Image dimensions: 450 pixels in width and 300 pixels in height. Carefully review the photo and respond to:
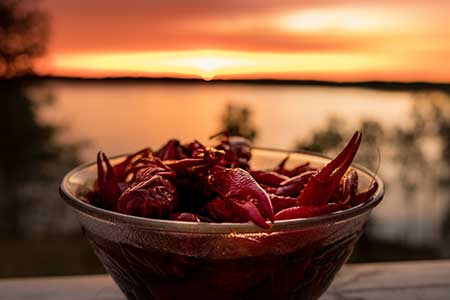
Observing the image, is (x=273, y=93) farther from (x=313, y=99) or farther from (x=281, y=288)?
(x=281, y=288)

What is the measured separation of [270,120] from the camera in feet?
18.2

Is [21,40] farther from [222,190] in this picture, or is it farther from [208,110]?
[222,190]

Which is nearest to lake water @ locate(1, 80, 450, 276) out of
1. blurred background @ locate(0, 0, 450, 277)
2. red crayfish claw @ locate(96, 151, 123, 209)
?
blurred background @ locate(0, 0, 450, 277)

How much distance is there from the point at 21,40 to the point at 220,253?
5230mm

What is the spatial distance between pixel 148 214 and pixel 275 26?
391 cm

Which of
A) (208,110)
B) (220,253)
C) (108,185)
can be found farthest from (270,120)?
(220,253)

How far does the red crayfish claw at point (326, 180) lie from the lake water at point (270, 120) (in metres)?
4.27

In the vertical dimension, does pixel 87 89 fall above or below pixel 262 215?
below

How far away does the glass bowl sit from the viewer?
1.72ft

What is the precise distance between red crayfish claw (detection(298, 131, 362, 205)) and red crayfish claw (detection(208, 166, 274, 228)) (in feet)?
0.14

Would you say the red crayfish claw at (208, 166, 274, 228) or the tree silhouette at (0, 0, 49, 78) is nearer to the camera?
the red crayfish claw at (208, 166, 274, 228)

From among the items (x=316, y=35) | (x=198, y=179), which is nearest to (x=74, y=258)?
(x=316, y=35)

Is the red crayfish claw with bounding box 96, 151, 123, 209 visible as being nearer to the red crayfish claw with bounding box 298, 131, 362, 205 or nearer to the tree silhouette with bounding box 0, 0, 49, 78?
the red crayfish claw with bounding box 298, 131, 362, 205

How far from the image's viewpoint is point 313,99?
18.8 feet
